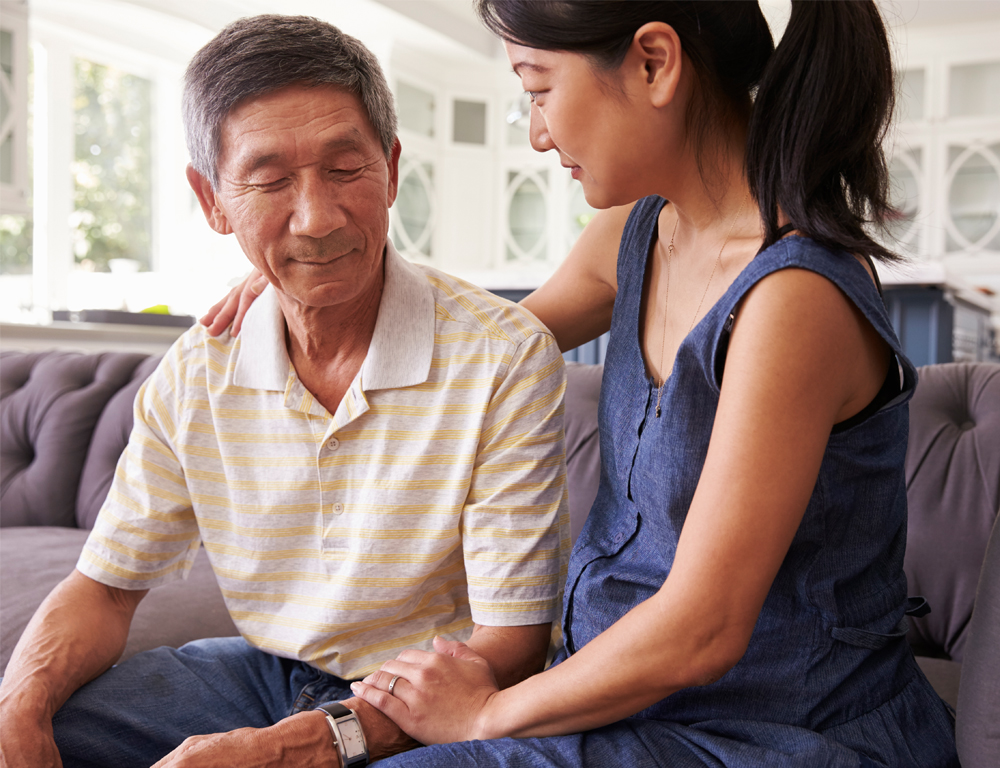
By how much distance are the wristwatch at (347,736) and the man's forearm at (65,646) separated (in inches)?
13.2

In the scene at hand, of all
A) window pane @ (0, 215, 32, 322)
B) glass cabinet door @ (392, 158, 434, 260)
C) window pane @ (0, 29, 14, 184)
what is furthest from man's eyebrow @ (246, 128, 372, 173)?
glass cabinet door @ (392, 158, 434, 260)

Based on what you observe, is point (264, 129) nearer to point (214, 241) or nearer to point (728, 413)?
point (728, 413)

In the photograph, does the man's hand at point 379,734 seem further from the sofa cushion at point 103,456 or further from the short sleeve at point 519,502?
the sofa cushion at point 103,456

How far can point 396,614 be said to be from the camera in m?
1.07

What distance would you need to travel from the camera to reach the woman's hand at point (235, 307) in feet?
3.91

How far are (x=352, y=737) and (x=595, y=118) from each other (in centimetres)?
63

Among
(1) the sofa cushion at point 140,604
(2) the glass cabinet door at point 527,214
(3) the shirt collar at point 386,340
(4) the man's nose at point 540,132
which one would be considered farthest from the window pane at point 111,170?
(4) the man's nose at point 540,132

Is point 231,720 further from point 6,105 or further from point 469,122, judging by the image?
point 469,122

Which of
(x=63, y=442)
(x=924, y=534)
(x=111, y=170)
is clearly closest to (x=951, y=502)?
(x=924, y=534)

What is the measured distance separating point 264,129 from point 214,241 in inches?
180

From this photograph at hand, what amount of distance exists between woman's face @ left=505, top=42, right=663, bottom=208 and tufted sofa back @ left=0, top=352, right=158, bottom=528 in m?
1.47

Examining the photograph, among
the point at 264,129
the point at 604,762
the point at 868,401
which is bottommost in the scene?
the point at 604,762

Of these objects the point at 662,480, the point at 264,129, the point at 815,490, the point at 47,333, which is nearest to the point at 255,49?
the point at 264,129

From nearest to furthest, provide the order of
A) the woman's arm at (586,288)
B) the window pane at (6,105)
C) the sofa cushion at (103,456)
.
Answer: the woman's arm at (586,288) → the sofa cushion at (103,456) → the window pane at (6,105)
